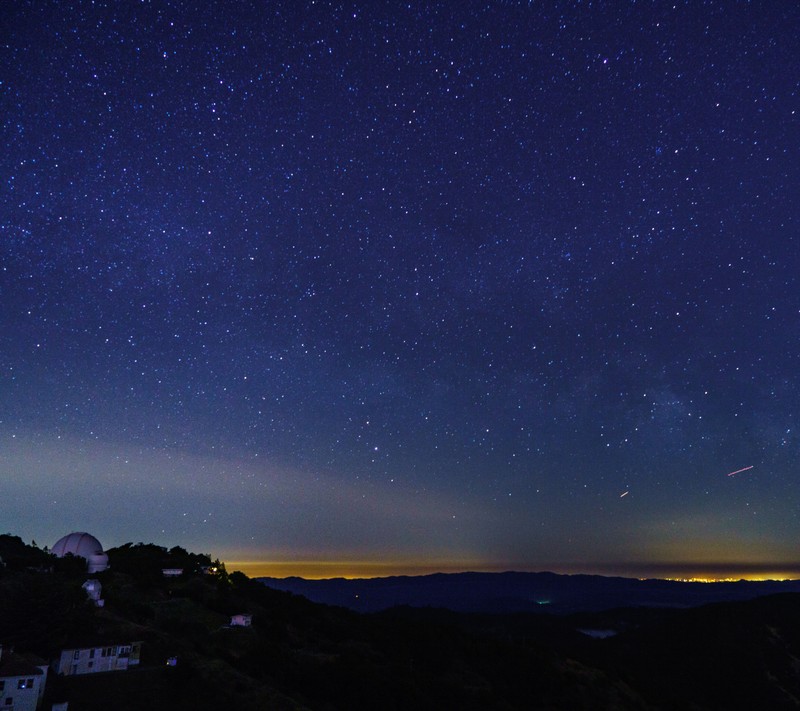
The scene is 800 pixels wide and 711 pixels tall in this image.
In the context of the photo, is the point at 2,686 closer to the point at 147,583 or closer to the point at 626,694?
the point at 147,583

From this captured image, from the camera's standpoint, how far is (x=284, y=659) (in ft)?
136

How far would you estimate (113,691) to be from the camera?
A: 28.9m

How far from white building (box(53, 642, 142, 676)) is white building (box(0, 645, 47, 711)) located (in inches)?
199

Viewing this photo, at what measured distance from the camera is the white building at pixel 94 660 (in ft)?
102

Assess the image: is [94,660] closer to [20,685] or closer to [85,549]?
[20,685]

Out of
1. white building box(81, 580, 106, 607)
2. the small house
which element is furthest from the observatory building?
the small house

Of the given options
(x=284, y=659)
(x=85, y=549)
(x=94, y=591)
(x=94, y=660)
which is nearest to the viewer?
(x=94, y=660)

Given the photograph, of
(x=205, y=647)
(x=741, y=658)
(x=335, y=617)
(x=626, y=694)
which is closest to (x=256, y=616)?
(x=205, y=647)

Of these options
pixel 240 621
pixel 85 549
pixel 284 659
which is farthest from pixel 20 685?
pixel 85 549

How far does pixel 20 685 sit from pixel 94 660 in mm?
7072

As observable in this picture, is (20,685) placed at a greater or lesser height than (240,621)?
lesser

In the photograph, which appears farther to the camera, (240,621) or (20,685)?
(240,621)

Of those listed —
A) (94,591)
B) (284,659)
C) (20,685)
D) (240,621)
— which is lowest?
(284,659)

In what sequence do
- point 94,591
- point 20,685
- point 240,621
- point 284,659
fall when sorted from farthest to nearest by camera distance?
point 240,621
point 94,591
point 284,659
point 20,685
